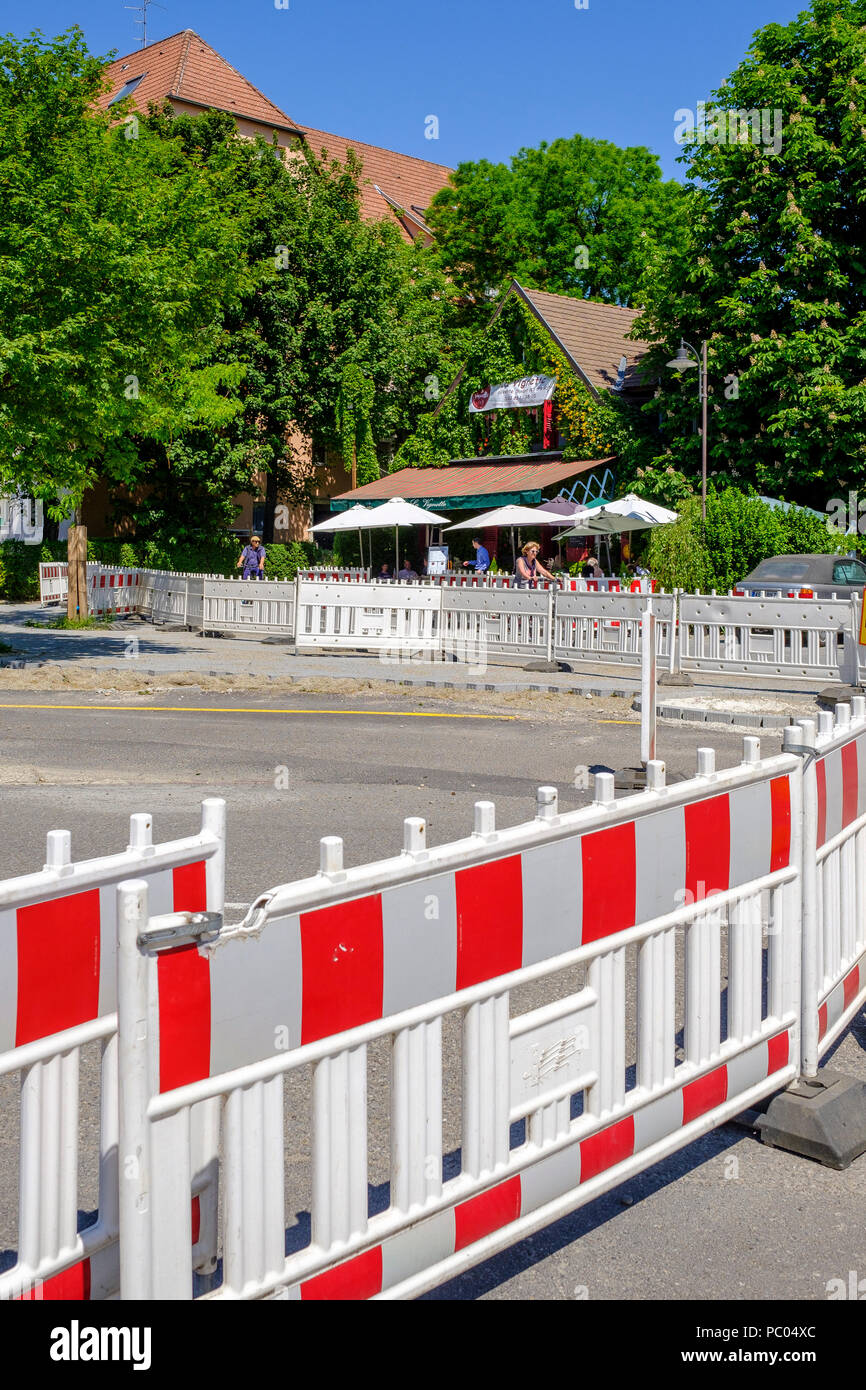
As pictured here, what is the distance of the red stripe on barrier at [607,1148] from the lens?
336cm

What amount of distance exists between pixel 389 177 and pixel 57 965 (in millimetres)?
74612

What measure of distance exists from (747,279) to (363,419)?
1541cm

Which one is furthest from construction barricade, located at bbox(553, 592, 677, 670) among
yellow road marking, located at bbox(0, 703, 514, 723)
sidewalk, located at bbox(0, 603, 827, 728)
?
yellow road marking, located at bbox(0, 703, 514, 723)

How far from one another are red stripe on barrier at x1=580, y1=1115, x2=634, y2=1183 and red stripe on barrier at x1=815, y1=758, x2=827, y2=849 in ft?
4.29

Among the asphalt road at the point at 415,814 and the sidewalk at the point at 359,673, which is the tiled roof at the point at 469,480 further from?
the asphalt road at the point at 415,814

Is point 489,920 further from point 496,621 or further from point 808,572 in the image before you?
point 808,572

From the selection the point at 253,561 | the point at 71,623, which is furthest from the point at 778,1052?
the point at 253,561

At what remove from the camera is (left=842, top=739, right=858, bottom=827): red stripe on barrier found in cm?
462

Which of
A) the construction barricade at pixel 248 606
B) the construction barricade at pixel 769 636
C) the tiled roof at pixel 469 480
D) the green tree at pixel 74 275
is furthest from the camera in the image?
the tiled roof at pixel 469 480

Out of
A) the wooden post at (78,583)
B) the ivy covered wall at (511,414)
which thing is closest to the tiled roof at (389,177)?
the ivy covered wall at (511,414)

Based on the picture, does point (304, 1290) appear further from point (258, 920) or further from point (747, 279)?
point (747, 279)

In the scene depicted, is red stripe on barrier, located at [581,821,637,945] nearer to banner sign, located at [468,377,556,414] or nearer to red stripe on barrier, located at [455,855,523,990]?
red stripe on barrier, located at [455,855,523,990]

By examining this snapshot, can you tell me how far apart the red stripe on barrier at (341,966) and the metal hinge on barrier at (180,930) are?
0.86 feet

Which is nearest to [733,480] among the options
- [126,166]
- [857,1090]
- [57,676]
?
[126,166]
